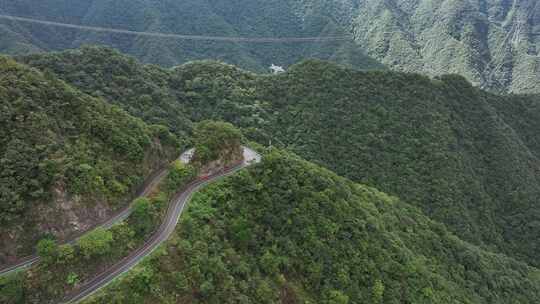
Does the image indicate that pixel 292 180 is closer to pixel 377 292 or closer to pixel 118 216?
pixel 377 292

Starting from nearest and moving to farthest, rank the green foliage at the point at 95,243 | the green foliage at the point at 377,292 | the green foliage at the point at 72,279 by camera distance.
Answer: the green foliage at the point at 72,279 < the green foliage at the point at 95,243 < the green foliage at the point at 377,292

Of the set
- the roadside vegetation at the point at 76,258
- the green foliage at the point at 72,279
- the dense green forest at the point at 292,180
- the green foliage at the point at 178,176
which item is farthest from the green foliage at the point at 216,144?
the green foliage at the point at 72,279

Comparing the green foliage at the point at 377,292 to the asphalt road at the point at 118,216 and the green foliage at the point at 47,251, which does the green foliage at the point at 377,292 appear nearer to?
the asphalt road at the point at 118,216

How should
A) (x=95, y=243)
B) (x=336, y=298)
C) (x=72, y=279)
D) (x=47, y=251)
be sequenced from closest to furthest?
(x=47, y=251), (x=72, y=279), (x=95, y=243), (x=336, y=298)

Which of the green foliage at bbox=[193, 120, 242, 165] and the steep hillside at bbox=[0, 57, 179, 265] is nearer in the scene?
the steep hillside at bbox=[0, 57, 179, 265]

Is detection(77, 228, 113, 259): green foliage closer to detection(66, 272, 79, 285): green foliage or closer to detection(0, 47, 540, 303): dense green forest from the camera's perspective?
detection(0, 47, 540, 303): dense green forest

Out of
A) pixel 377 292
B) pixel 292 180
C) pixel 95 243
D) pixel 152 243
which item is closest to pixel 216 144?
pixel 292 180

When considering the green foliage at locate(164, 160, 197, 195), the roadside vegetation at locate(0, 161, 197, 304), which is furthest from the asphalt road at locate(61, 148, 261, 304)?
the green foliage at locate(164, 160, 197, 195)
